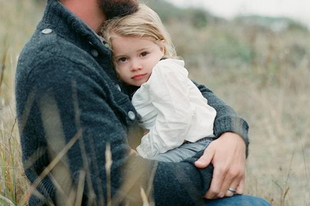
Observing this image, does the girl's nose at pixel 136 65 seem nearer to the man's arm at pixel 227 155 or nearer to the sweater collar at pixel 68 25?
the sweater collar at pixel 68 25

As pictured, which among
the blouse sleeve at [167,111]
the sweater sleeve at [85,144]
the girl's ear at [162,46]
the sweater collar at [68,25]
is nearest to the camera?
the sweater sleeve at [85,144]

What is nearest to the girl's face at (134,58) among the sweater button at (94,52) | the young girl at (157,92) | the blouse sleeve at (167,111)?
the young girl at (157,92)

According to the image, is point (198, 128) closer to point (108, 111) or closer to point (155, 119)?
point (155, 119)

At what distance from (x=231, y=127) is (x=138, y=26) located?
1.99ft

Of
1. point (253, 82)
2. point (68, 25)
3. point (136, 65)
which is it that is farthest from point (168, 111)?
point (253, 82)

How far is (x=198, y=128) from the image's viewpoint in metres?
2.91

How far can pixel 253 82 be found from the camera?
26.6 ft

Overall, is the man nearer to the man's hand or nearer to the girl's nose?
the man's hand

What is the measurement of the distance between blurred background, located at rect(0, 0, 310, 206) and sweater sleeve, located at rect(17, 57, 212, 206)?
0.49 metres

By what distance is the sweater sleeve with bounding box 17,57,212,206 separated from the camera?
2451 mm

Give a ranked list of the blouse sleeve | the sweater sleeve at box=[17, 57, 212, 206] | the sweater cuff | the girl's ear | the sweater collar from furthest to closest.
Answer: the girl's ear
the sweater cuff
the blouse sleeve
the sweater collar
the sweater sleeve at box=[17, 57, 212, 206]

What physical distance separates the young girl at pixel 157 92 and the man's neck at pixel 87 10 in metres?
0.06

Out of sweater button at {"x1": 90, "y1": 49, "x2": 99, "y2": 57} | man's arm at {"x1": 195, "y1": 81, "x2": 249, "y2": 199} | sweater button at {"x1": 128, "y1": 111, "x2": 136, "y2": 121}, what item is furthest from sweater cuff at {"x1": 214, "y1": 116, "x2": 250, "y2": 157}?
sweater button at {"x1": 90, "y1": 49, "x2": 99, "y2": 57}

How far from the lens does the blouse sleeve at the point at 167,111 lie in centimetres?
280
